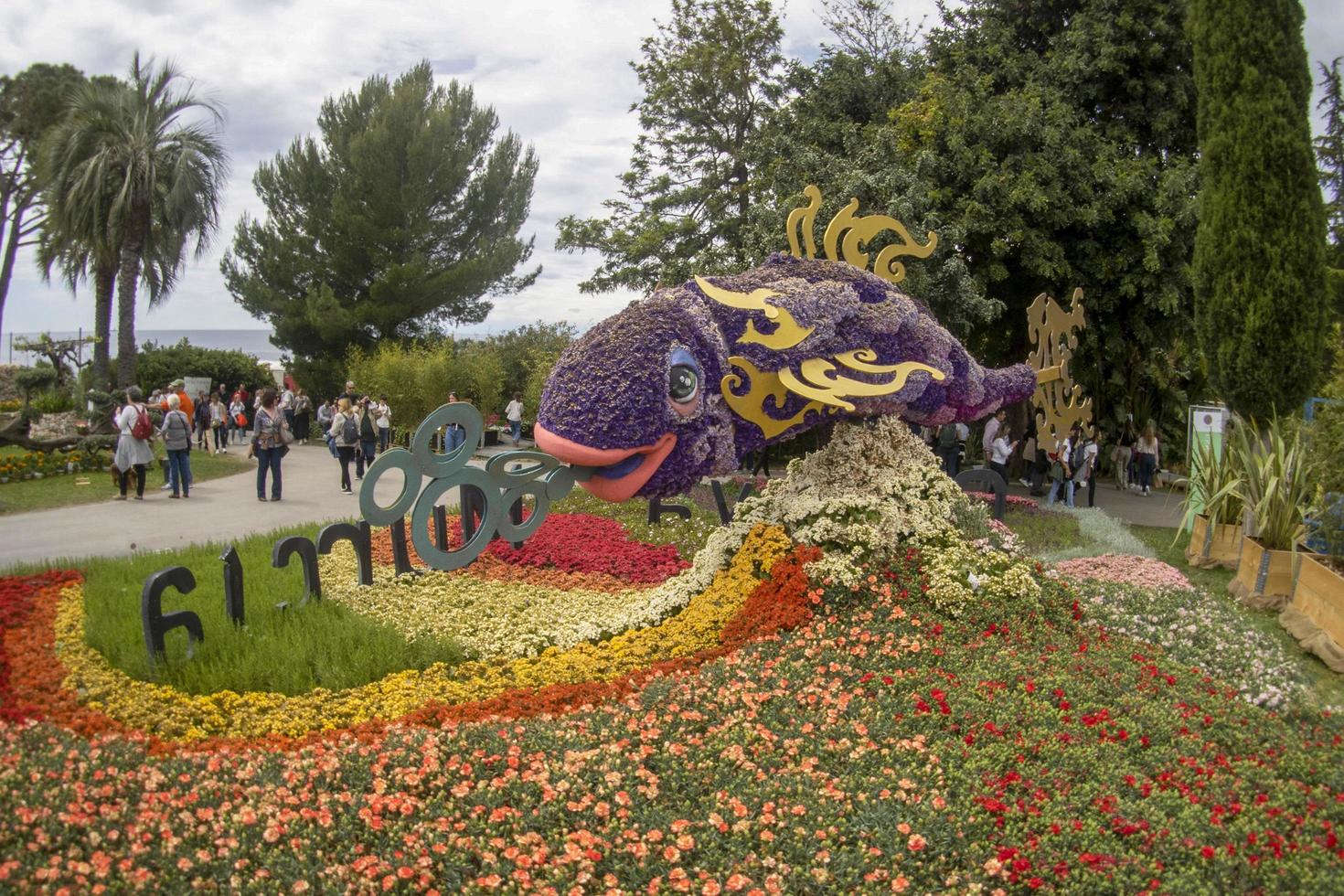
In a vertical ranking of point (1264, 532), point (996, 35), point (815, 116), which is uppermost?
point (996, 35)

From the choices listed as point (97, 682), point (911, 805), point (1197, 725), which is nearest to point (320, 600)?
point (97, 682)

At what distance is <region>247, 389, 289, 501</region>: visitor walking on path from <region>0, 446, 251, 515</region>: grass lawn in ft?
6.62

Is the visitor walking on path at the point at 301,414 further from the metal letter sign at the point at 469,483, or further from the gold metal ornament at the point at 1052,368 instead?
the gold metal ornament at the point at 1052,368

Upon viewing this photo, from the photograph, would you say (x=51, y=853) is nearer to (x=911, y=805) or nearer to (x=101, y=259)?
(x=911, y=805)

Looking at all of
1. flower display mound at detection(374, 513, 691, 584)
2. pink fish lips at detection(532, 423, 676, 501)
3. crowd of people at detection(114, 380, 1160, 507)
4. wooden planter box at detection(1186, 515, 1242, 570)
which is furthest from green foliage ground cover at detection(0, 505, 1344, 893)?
crowd of people at detection(114, 380, 1160, 507)

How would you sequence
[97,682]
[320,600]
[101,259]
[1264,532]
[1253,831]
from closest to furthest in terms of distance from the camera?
[1253,831] → [97,682] → [320,600] → [1264,532] → [101,259]

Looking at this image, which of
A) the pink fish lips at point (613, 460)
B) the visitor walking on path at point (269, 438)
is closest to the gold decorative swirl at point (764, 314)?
the pink fish lips at point (613, 460)

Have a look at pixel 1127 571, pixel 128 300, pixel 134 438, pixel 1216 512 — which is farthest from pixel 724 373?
pixel 128 300

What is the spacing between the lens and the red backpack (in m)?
11.4

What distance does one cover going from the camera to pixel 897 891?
3.28m

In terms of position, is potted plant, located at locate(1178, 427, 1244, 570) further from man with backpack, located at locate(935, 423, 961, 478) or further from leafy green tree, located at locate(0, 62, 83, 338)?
leafy green tree, located at locate(0, 62, 83, 338)

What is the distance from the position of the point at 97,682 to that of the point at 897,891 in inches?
175

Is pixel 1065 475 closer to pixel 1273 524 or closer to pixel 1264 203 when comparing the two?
pixel 1264 203

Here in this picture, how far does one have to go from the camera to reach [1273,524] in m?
8.07
